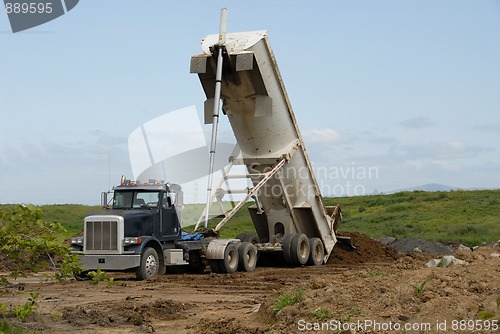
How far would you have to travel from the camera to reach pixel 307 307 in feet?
36.6

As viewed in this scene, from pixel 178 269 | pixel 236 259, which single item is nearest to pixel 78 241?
pixel 178 269

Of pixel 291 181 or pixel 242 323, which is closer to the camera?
pixel 242 323

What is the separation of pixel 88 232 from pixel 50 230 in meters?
9.98

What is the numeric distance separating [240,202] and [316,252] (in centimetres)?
351

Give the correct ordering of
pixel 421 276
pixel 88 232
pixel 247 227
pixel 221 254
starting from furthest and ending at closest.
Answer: pixel 247 227 → pixel 221 254 → pixel 88 232 → pixel 421 276

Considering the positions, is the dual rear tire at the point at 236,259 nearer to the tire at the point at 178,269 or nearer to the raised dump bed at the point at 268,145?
the raised dump bed at the point at 268,145

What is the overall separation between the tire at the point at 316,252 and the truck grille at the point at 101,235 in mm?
6548

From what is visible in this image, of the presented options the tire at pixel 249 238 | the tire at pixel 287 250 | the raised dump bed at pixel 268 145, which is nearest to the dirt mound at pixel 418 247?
the raised dump bed at pixel 268 145

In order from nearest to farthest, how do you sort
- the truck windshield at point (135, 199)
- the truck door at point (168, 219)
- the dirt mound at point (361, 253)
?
the truck windshield at point (135, 199)
the truck door at point (168, 219)
the dirt mound at point (361, 253)

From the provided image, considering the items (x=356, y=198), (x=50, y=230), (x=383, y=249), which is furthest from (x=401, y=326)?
(x=356, y=198)

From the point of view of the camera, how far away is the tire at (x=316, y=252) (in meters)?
22.9

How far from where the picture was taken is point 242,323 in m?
11.9

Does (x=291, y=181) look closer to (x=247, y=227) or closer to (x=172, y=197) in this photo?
(x=172, y=197)

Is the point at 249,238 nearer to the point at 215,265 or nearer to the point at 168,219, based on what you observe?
the point at 215,265
